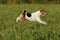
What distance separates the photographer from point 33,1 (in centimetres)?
1321

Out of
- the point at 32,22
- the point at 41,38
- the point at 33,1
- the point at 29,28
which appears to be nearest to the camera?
the point at 41,38

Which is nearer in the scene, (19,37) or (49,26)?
(19,37)

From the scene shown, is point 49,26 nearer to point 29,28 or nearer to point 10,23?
point 29,28

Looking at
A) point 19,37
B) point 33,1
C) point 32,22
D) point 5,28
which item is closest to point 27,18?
point 32,22

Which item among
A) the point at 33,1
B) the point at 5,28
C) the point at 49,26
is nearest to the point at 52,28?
the point at 49,26

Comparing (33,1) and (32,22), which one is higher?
(32,22)

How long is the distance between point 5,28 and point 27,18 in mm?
570

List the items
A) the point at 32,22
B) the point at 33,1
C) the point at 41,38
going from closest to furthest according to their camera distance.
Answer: the point at 41,38 < the point at 32,22 < the point at 33,1

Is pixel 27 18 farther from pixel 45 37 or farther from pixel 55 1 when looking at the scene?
pixel 55 1

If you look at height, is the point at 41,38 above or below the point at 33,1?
above

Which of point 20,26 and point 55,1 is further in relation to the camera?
point 55,1

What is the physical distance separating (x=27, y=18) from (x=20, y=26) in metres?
0.44

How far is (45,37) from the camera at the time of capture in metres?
4.73

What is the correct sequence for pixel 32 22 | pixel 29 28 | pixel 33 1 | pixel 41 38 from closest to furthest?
1. pixel 41 38
2. pixel 29 28
3. pixel 32 22
4. pixel 33 1
